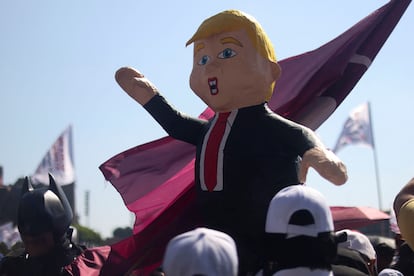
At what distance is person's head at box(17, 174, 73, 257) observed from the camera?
4180 mm

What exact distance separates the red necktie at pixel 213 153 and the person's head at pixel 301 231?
927mm

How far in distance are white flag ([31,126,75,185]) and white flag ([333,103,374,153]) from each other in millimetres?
6564

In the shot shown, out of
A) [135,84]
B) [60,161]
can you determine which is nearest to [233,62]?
[135,84]

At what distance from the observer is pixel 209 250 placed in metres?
2.05

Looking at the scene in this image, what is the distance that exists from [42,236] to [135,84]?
1.08 metres

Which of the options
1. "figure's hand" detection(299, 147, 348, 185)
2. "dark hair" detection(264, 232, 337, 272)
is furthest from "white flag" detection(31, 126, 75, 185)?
"dark hair" detection(264, 232, 337, 272)

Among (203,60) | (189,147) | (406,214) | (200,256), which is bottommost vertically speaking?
(406,214)

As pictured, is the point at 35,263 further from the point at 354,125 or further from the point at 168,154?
the point at 354,125

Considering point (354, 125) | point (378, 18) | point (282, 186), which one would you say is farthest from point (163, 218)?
point (354, 125)

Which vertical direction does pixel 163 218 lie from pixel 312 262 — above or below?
below

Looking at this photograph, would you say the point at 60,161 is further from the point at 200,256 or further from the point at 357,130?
the point at 200,256

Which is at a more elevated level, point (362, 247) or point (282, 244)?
point (282, 244)

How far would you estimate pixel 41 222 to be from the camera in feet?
13.7

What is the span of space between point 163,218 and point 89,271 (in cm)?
48
